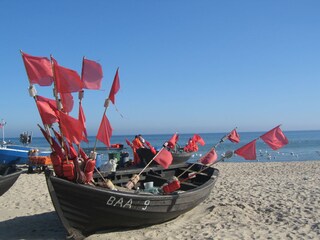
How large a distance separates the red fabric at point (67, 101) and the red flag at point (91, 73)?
20.3 inches

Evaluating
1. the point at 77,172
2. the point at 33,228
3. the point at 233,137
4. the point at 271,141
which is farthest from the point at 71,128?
the point at 233,137

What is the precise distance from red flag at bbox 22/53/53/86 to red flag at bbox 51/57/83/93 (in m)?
0.16

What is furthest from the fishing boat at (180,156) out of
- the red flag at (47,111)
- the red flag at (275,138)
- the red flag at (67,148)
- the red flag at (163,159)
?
the red flag at (47,111)

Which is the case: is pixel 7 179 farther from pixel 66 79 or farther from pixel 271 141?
pixel 271 141

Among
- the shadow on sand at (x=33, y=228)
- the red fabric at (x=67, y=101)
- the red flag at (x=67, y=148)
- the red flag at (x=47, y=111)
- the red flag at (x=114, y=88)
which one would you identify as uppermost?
the red flag at (x=114, y=88)

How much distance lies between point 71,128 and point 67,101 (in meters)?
0.76

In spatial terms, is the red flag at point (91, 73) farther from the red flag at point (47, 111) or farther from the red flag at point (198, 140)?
the red flag at point (198, 140)

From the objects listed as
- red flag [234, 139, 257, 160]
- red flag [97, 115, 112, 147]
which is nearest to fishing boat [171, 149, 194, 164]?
red flag [234, 139, 257, 160]

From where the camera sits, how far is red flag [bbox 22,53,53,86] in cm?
654

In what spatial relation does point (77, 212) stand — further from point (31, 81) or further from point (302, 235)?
point (302, 235)

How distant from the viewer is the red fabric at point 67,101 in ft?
23.4

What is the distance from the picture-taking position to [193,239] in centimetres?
725

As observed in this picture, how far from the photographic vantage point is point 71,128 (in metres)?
6.66

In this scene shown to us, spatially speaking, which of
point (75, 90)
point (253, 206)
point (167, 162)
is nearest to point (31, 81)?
point (75, 90)
